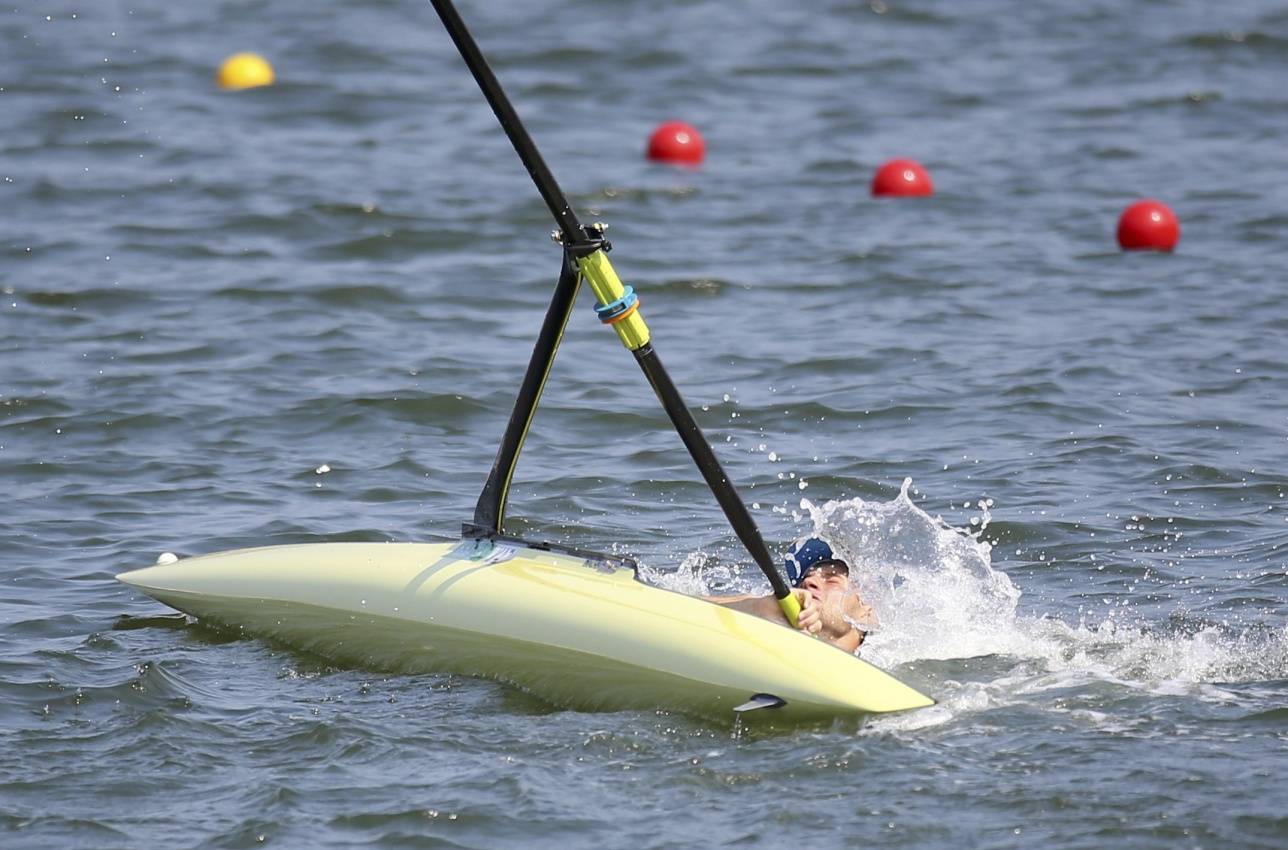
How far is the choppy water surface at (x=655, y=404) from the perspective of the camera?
498cm

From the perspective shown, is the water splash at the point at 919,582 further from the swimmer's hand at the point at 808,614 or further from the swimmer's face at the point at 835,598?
the swimmer's hand at the point at 808,614

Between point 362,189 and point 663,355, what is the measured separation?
430 centimetres

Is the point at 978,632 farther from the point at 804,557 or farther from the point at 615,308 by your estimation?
the point at 615,308

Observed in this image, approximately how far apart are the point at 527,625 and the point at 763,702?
0.86m

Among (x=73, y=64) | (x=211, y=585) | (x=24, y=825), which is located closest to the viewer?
(x=24, y=825)

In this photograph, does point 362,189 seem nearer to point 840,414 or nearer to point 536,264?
point 536,264

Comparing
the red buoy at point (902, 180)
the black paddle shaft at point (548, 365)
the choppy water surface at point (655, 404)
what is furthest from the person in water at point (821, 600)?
the red buoy at point (902, 180)

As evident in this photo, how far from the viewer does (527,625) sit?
5.61m

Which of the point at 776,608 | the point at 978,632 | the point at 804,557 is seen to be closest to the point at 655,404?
the point at 804,557

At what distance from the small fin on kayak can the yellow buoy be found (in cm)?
1249

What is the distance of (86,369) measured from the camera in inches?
382

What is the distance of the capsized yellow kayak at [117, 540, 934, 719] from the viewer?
5.27 m

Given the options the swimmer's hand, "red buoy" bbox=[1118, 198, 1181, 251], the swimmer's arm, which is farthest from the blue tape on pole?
"red buoy" bbox=[1118, 198, 1181, 251]

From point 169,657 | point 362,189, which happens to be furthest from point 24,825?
point 362,189
